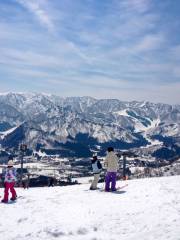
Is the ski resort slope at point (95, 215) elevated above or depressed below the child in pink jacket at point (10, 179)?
below

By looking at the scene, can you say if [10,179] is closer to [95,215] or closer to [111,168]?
[111,168]

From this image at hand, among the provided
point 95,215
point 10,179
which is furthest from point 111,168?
point 95,215

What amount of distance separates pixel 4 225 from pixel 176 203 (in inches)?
323

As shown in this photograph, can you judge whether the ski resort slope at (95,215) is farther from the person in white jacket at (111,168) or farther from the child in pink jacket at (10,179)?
the person in white jacket at (111,168)

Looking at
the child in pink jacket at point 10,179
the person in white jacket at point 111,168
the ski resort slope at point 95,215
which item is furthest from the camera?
the person in white jacket at point 111,168

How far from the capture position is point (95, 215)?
17.7 meters

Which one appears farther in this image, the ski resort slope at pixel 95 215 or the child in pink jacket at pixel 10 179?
the child in pink jacket at pixel 10 179

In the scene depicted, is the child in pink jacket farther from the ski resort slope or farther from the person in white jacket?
the person in white jacket

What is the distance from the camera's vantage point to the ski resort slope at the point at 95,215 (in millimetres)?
15195

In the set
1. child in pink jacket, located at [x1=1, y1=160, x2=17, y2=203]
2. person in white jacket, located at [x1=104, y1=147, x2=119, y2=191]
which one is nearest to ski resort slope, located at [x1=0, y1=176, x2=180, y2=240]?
child in pink jacket, located at [x1=1, y1=160, x2=17, y2=203]

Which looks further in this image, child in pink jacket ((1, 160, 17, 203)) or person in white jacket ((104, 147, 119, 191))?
person in white jacket ((104, 147, 119, 191))

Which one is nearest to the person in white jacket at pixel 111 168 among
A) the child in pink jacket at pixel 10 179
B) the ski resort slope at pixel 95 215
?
the ski resort slope at pixel 95 215

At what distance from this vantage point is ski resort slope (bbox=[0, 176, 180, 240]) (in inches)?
598

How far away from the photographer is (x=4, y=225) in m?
16.7
